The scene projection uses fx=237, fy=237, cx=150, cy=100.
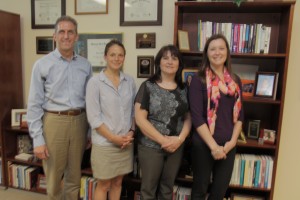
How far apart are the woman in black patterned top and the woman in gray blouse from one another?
107 mm

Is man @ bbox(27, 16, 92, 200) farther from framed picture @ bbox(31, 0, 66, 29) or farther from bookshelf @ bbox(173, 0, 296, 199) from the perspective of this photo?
framed picture @ bbox(31, 0, 66, 29)

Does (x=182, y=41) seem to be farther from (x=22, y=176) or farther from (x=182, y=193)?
(x=22, y=176)

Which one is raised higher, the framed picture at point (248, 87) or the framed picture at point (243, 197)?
the framed picture at point (248, 87)

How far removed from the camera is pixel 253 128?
199cm

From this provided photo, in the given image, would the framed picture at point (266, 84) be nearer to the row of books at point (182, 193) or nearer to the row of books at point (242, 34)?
the row of books at point (242, 34)

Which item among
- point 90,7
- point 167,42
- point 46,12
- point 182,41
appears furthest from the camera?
point 46,12

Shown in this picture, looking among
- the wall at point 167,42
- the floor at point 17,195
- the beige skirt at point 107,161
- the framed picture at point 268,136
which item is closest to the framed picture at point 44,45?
the wall at point 167,42

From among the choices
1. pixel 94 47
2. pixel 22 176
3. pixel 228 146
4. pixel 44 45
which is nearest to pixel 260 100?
pixel 228 146

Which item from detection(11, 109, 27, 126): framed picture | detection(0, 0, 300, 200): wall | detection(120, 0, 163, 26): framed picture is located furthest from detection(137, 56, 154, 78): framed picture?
detection(11, 109, 27, 126): framed picture

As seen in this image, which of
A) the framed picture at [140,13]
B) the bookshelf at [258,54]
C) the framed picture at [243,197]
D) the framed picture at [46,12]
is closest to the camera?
the bookshelf at [258,54]

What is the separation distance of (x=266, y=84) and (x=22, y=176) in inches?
98.7

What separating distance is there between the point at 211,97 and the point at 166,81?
327mm

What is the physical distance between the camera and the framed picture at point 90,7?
2.29m

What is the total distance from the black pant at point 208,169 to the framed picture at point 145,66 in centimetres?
91
